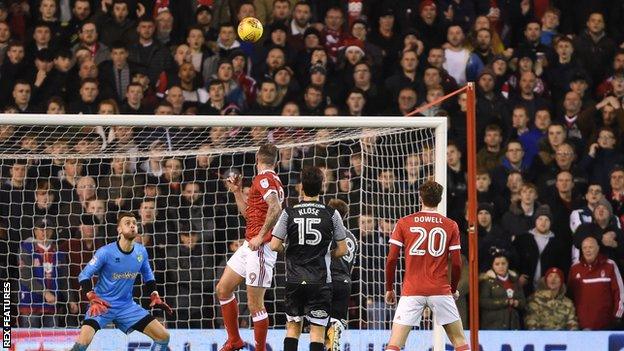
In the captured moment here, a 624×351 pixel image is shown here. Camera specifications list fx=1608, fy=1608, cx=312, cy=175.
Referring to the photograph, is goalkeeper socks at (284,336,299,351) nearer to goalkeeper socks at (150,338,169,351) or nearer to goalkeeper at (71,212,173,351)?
goalkeeper at (71,212,173,351)

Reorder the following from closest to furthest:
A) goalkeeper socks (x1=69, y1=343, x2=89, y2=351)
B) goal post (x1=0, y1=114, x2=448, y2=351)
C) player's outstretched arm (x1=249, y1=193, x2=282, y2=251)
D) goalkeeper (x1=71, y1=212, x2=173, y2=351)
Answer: player's outstretched arm (x1=249, y1=193, x2=282, y2=251)
goalkeeper socks (x1=69, y1=343, x2=89, y2=351)
goalkeeper (x1=71, y1=212, x2=173, y2=351)
goal post (x1=0, y1=114, x2=448, y2=351)

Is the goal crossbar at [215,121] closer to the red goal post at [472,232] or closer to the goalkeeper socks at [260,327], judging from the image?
the red goal post at [472,232]

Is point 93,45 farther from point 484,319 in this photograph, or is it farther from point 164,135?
point 484,319

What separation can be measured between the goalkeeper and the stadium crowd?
1.01 meters

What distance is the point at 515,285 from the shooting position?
16703 mm

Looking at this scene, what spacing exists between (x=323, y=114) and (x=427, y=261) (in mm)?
4922

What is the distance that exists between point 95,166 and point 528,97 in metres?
5.44

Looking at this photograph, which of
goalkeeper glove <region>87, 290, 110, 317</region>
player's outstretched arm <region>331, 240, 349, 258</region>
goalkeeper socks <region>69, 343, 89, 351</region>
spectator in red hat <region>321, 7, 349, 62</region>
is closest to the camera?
player's outstretched arm <region>331, 240, 349, 258</region>

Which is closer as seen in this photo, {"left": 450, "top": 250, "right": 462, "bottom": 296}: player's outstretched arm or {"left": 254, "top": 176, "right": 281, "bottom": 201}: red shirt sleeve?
{"left": 450, "top": 250, "right": 462, "bottom": 296}: player's outstretched arm

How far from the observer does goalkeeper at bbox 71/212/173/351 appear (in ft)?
48.4

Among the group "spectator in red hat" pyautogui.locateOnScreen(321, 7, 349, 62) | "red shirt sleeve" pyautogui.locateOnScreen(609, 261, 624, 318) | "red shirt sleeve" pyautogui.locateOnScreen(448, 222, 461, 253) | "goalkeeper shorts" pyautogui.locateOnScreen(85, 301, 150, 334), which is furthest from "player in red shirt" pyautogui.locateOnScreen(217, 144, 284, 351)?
"spectator in red hat" pyautogui.locateOnScreen(321, 7, 349, 62)

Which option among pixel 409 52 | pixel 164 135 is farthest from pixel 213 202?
pixel 409 52

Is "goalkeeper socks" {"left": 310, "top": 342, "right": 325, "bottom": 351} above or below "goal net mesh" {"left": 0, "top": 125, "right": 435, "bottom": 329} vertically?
below

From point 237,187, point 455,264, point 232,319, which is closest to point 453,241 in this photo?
point 455,264
